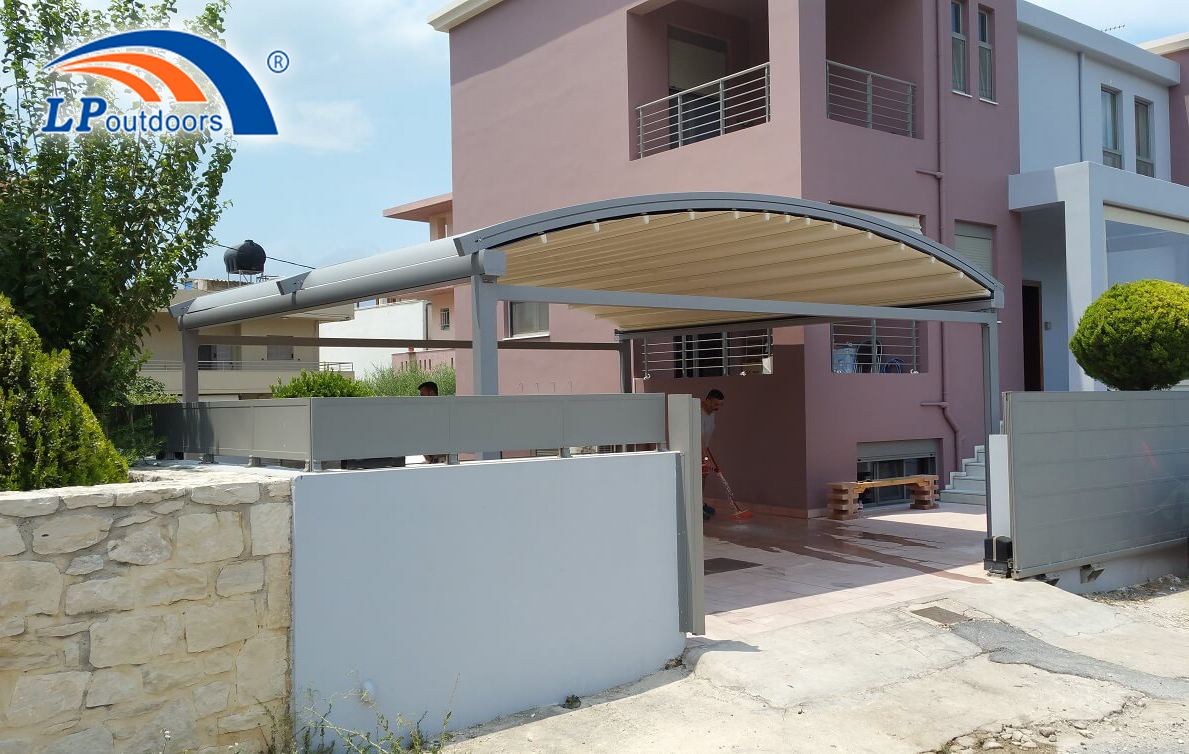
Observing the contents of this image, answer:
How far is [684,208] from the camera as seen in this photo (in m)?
7.34

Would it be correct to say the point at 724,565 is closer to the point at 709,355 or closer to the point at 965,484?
the point at 709,355

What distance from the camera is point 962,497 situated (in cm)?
1399

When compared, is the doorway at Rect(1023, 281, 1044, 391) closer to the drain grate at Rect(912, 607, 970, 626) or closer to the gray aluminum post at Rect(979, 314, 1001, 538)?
the gray aluminum post at Rect(979, 314, 1001, 538)

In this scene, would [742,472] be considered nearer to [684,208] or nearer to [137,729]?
[684,208]

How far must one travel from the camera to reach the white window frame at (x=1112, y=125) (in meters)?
18.9

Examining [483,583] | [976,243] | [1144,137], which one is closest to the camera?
[483,583]

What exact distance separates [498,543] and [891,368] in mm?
10022

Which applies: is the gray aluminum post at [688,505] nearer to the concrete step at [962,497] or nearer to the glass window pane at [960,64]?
the concrete step at [962,497]

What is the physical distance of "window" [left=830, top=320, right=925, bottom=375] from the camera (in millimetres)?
13719

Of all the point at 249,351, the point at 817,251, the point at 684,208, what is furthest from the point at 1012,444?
the point at 249,351

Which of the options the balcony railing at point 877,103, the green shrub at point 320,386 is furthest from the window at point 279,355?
the green shrub at point 320,386

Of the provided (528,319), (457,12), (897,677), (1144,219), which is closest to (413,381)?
(528,319)

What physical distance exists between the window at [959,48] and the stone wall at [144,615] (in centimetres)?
1345

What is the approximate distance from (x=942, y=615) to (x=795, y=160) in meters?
6.81
